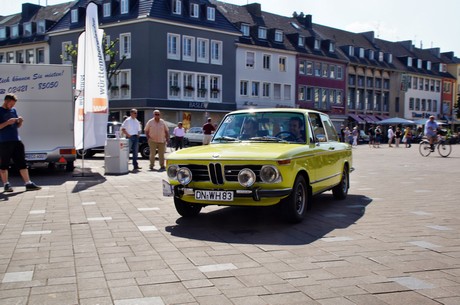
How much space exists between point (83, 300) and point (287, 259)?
2.16m

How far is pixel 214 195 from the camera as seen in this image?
672 cm

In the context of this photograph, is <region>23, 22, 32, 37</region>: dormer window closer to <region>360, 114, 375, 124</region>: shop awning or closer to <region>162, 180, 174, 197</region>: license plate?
<region>360, 114, 375, 124</region>: shop awning

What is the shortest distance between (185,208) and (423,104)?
251 ft

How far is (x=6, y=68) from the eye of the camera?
44.8 ft

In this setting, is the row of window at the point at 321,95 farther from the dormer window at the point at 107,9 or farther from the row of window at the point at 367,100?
the dormer window at the point at 107,9

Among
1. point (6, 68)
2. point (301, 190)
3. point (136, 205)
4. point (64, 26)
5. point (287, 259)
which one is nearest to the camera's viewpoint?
point (287, 259)

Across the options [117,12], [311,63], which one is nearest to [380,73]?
[311,63]

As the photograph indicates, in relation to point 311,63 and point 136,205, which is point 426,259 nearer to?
point 136,205

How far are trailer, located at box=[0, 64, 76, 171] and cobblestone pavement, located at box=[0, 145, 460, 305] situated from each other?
4.38m

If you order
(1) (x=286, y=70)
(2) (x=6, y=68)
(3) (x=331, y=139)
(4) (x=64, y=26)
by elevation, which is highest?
(4) (x=64, y=26)

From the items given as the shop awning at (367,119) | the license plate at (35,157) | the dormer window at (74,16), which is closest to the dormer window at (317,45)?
the shop awning at (367,119)

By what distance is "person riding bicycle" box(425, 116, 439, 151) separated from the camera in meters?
→ 24.4

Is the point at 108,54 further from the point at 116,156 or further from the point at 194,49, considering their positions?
the point at 116,156

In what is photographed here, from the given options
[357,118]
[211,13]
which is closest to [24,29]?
[211,13]
